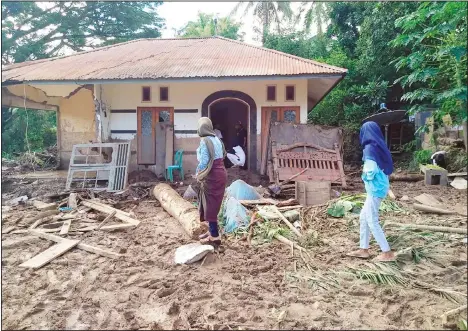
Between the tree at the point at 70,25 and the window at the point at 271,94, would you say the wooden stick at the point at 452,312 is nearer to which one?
the window at the point at 271,94

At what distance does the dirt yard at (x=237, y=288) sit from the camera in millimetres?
2898

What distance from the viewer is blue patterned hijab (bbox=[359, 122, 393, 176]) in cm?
368

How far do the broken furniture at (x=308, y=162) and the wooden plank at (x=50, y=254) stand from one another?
4557 mm

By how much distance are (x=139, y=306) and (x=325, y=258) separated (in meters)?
2.25

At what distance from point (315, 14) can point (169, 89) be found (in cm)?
1475

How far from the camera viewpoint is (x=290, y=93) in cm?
971

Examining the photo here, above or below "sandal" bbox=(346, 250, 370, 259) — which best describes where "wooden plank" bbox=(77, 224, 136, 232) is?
above

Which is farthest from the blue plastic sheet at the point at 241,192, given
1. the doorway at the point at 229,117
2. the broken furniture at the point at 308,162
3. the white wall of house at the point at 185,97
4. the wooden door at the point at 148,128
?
the doorway at the point at 229,117

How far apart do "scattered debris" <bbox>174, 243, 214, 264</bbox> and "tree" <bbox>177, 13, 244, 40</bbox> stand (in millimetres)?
21953

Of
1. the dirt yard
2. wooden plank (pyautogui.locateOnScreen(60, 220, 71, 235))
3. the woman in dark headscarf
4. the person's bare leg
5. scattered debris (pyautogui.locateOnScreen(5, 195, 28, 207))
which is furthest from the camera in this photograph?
scattered debris (pyautogui.locateOnScreen(5, 195, 28, 207))

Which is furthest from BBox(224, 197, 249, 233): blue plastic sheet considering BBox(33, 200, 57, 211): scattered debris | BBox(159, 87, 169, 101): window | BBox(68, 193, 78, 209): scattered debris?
BBox(159, 87, 169, 101): window

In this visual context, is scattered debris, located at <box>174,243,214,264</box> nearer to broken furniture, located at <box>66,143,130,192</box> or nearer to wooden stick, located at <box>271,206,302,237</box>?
wooden stick, located at <box>271,206,302,237</box>

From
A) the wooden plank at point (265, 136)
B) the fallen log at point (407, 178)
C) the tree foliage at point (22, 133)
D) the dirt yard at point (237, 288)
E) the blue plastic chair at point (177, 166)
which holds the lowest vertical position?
the dirt yard at point (237, 288)

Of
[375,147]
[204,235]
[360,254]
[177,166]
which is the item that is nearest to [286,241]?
[360,254]
